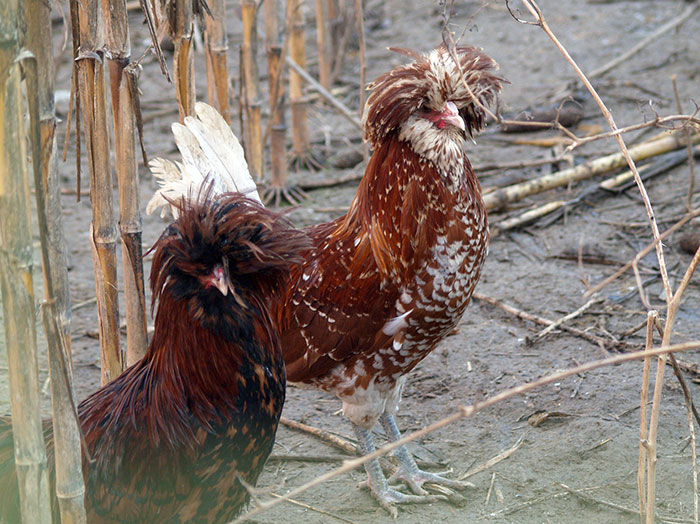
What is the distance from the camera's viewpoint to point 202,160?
3080 millimetres

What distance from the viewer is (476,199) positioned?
3248mm

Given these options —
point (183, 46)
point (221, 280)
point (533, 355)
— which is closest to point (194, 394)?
point (221, 280)

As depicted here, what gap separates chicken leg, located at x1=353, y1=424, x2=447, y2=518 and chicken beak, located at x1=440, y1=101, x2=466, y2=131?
153 centimetres

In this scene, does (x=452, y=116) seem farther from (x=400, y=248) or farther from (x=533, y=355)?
(x=533, y=355)

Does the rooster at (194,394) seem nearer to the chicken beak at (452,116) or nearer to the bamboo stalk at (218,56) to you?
the chicken beak at (452,116)

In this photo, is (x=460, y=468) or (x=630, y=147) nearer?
(x=460, y=468)

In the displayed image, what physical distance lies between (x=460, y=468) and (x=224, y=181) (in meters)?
1.85

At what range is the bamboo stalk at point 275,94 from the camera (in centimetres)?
553

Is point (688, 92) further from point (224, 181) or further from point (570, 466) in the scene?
point (224, 181)

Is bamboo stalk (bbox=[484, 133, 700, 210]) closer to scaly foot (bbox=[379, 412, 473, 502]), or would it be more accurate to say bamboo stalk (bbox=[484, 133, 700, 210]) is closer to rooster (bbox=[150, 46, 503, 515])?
scaly foot (bbox=[379, 412, 473, 502])

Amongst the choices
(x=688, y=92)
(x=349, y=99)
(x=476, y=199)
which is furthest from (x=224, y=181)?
(x=688, y=92)

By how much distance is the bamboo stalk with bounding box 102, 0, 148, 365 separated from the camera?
266 centimetres

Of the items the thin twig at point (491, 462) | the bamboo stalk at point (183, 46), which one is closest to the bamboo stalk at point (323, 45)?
the bamboo stalk at point (183, 46)

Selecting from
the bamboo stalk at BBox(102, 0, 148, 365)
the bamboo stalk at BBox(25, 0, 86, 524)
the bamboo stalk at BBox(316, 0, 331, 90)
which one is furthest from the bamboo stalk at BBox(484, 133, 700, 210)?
the bamboo stalk at BBox(25, 0, 86, 524)
